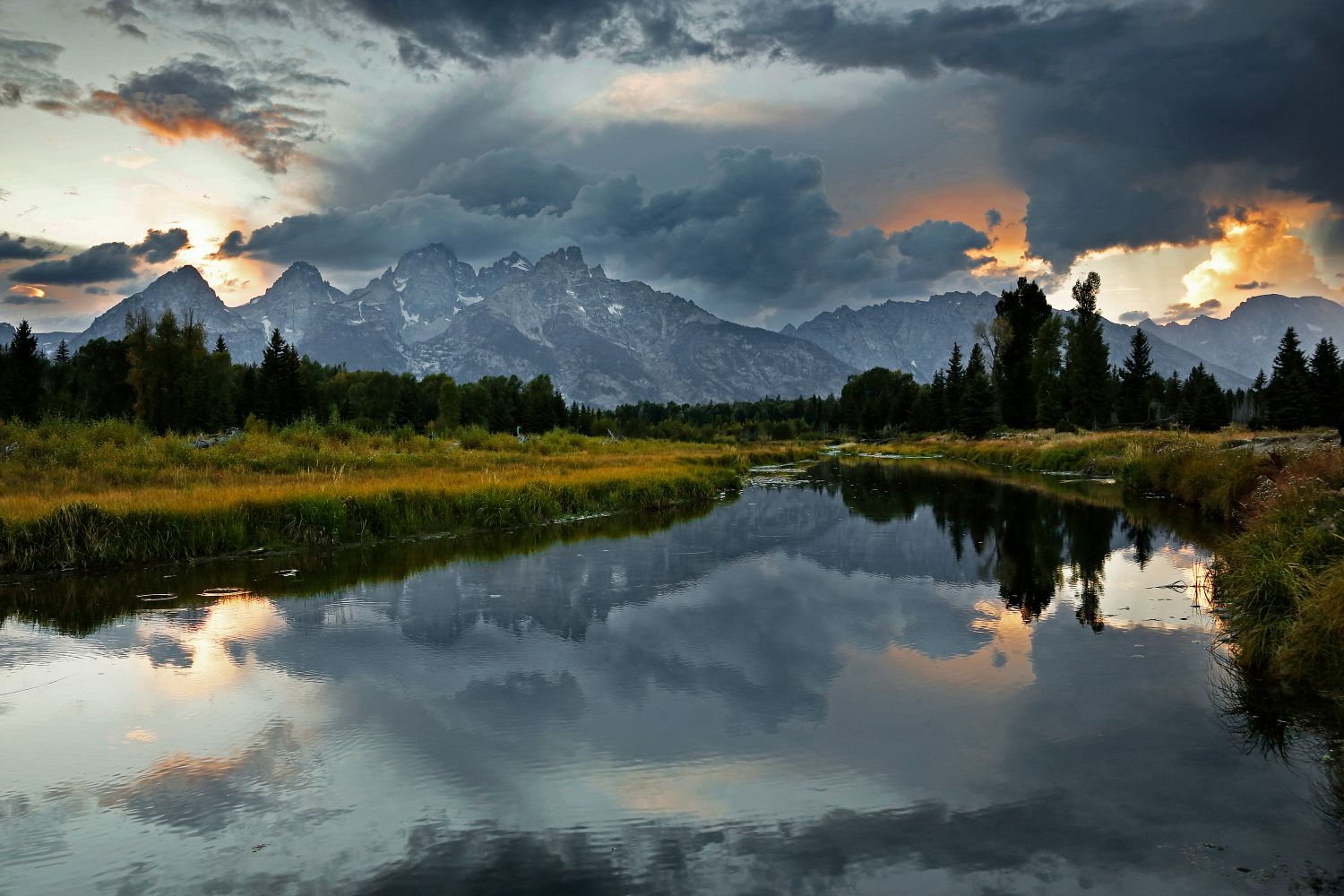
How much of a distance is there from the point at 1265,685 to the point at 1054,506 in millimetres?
21452

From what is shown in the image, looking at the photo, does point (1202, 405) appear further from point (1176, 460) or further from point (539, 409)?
point (539, 409)

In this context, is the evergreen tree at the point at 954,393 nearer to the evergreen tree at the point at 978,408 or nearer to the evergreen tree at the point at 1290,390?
the evergreen tree at the point at 978,408

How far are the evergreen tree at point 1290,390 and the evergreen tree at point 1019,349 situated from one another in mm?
22800

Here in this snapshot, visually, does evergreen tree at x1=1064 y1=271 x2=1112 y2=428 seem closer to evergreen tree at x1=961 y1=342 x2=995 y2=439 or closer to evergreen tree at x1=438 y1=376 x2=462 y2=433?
evergreen tree at x1=961 y1=342 x2=995 y2=439

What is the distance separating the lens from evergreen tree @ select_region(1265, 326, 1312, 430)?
220 ft

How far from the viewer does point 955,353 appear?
113 m

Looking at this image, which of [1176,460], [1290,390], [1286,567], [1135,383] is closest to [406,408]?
[1135,383]

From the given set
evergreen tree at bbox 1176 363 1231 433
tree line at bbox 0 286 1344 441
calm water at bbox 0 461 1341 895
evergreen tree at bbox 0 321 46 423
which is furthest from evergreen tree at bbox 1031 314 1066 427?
evergreen tree at bbox 0 321 46 423

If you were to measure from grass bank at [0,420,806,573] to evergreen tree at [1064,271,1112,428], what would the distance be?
185ft

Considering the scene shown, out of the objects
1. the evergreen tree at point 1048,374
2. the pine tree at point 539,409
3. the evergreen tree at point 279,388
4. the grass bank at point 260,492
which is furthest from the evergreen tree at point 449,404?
the evergreen tree at point 1048,374

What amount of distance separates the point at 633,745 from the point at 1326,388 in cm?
8434

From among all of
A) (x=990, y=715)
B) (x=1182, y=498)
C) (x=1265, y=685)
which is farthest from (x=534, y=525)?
(x=1182, y=498)

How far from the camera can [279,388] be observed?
84312 millimetres

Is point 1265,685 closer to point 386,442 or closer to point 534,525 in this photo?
point 534,525
